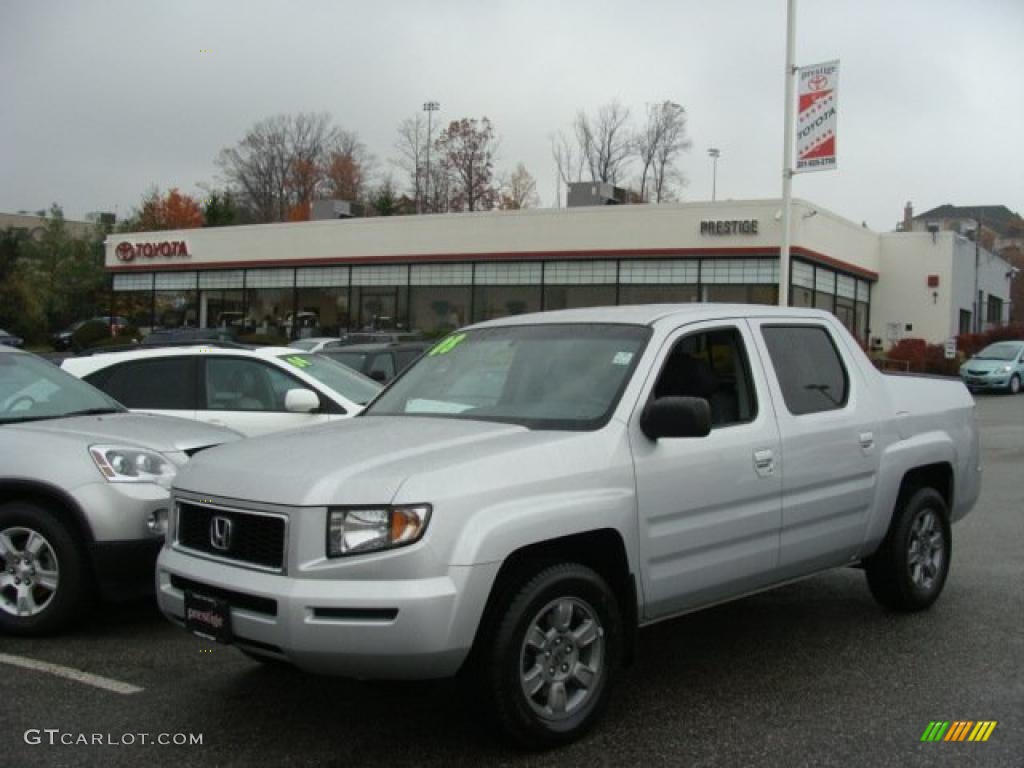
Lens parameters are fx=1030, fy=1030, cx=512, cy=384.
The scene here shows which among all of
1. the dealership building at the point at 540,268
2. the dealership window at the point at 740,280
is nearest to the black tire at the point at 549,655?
the dealership building at the point at 540,268

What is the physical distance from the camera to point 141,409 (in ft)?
27.0

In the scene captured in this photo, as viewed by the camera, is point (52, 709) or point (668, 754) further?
point (52, 709)

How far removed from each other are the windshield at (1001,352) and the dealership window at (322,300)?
2302cm

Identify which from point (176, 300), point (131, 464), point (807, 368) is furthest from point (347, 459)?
point (176, 300)

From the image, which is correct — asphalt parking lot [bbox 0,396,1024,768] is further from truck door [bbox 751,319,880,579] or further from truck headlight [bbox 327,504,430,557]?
truck headlight [bbox 327,504,430,557]

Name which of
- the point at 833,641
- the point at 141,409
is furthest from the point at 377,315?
the point at 833,641

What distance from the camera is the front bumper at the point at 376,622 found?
367cm

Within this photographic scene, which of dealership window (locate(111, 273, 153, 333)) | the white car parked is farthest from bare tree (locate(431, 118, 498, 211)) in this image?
the white car parked

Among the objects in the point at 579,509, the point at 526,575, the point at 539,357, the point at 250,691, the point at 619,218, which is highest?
the point at 619,218

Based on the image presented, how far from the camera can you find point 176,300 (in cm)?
4669

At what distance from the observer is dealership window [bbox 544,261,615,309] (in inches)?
1377

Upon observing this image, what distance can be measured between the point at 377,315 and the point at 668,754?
3647 centimetres

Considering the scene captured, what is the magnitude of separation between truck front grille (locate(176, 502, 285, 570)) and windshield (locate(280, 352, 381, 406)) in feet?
13.6

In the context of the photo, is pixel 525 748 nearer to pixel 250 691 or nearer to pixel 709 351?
pixel 250 691
